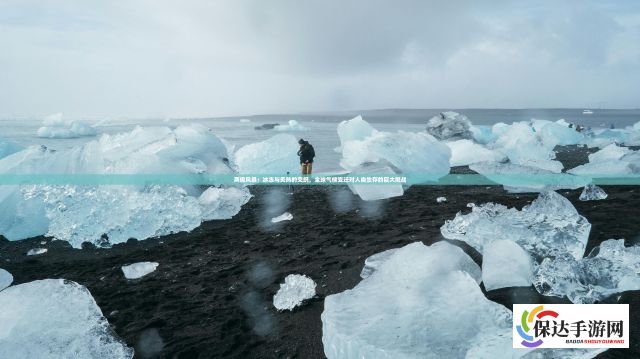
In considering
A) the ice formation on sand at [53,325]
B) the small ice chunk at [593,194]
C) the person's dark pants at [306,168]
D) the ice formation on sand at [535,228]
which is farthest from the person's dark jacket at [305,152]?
the ice formation on sand at [53,325]

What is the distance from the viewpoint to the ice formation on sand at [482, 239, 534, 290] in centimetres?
333

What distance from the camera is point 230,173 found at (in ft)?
30.6

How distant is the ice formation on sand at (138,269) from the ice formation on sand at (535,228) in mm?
3664

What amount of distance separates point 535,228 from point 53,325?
4.41m

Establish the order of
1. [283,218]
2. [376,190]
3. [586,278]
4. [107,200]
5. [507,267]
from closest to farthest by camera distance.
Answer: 1. [586,278]
2. [507,267]
3. [107,200]
4. [283,218]
5. [376,190]

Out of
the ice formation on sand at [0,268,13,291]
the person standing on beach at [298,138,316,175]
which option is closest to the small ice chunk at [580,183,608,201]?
the person standing on beach at [298,138,316,175]

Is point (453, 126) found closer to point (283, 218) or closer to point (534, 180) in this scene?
point (534, 180)

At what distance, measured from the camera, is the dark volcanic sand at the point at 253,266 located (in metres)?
3.17

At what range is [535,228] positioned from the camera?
3.92 m

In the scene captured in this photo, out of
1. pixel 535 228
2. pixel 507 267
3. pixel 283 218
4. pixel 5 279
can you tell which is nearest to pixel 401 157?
pixel 283 218

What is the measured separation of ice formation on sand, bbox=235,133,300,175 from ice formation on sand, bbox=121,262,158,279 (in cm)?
632

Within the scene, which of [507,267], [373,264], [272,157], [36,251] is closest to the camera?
[507,267]

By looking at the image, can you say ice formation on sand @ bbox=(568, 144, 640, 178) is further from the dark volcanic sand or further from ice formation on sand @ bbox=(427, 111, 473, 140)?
ice formation on sand @ bbox=(427, 111, 473, 140)

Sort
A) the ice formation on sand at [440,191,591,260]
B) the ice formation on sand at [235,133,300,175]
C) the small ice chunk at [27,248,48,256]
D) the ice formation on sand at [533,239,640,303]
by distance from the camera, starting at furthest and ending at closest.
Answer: the ice formation on sand at [235,133,300,175] → the small ice chunk at [27,248,48,256] → the ice formation on sand at [440,191,591,260] → the ice formation on sand at [533,239,640,303]
